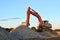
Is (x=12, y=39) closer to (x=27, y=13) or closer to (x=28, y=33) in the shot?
(x=28, y=33)

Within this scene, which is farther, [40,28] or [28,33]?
[40,28]

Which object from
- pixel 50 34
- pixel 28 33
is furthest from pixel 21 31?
pixel 50 34

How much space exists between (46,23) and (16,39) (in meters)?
14.1

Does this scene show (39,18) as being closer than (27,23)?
No

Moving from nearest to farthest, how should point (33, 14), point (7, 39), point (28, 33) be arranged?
point (7, 39) → point (28, 33) → point (33, 14)

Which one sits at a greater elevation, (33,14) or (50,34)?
(33,14)

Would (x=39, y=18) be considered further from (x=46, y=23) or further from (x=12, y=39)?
(x=12, y=39)

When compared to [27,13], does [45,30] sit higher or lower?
lower

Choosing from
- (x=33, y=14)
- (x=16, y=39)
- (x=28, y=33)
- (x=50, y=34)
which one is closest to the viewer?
(x=16, y=39)

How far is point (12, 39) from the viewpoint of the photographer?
21.7 meters

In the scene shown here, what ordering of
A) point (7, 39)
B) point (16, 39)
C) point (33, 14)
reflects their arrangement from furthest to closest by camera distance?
point (33, 14)
point (16, 39)
point (7, 39)

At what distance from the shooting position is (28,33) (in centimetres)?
2823

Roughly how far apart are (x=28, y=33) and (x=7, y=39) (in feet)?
24.9

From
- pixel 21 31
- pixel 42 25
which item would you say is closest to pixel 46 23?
pixel 42 25
